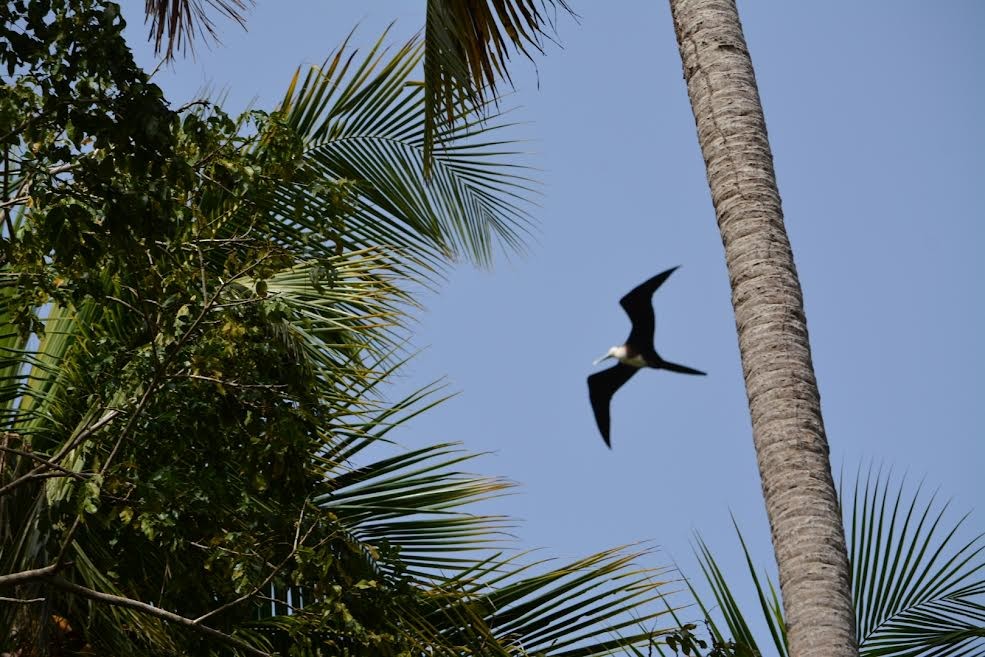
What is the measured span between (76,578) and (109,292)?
4.25 ft

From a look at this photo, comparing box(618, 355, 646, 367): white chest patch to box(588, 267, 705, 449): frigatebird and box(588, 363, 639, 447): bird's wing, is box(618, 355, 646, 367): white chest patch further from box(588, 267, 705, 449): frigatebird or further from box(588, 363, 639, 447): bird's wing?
box(588, 363, 639, 447): bird's wing

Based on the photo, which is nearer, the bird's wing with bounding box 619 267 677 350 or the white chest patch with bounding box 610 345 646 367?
the bird's wing with bounding box 619 267 677 350

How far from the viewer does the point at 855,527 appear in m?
5.59

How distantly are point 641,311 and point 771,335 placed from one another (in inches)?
51.7

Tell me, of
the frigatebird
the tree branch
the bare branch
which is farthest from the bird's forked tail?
the bare branch

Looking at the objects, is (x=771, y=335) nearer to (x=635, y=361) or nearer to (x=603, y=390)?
(x=635, y=361)

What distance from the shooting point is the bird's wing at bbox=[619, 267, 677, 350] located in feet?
17.9

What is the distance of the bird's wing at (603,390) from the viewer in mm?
6074

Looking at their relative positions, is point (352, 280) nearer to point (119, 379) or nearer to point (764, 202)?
point (119, 379)

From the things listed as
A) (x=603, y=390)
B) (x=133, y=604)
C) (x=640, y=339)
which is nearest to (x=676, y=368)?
(x=640, y=339)

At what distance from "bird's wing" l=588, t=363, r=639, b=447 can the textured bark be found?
157cm

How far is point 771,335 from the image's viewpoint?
427 cm

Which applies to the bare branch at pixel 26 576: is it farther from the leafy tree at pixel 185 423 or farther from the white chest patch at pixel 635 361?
the white chest patch at pixel 635 361

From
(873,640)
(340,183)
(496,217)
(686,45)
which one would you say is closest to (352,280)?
(496,217)
